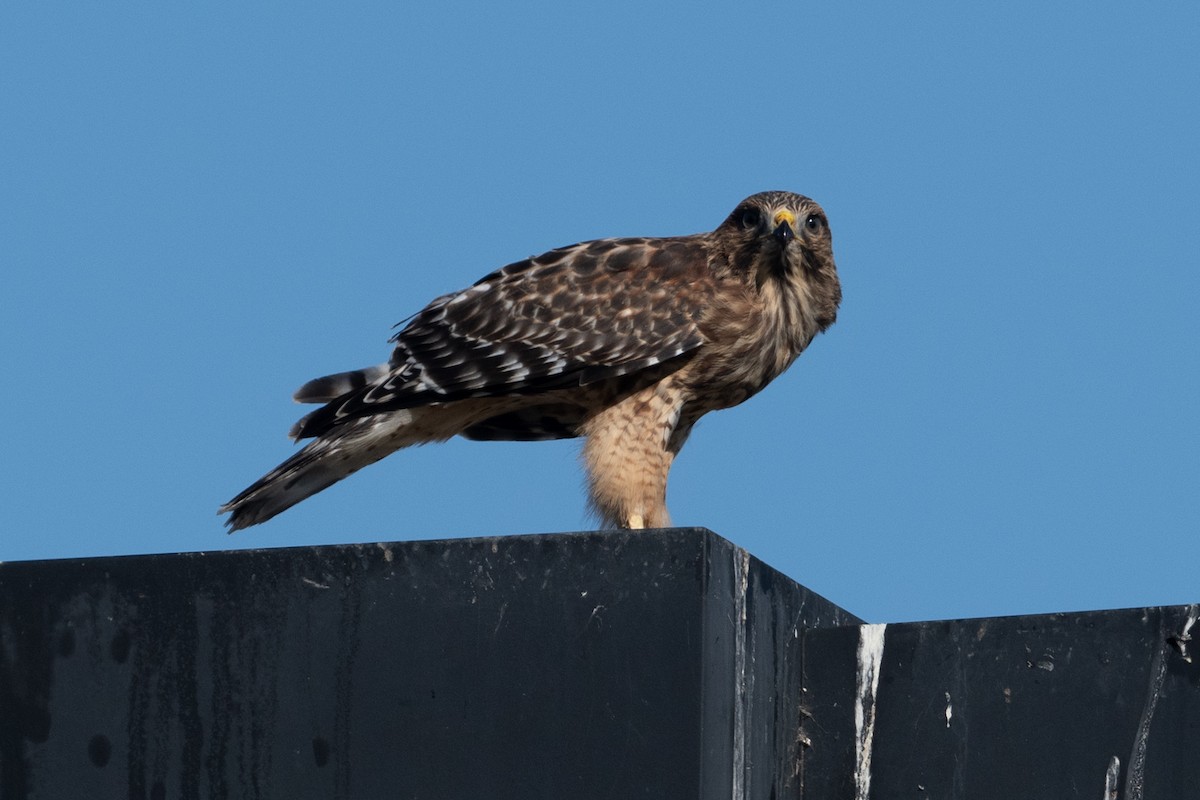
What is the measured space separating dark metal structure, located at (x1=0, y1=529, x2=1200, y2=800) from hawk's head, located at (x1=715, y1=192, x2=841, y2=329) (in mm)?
2479

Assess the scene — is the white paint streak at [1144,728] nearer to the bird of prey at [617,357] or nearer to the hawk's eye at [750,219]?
the bird of prey at [617,357]

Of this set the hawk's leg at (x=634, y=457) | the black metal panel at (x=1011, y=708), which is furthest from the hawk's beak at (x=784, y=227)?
the black metal panel at (x=1011, y=708)

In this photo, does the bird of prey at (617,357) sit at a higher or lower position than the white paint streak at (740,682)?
higher

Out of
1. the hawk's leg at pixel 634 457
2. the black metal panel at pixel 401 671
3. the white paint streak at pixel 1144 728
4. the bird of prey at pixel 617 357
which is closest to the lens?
the black metal panel at pixel 401 671

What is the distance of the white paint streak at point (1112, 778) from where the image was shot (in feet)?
15.7

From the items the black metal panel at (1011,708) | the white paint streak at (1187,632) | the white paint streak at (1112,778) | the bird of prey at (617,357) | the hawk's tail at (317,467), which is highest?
the bird of prey at (617,357)

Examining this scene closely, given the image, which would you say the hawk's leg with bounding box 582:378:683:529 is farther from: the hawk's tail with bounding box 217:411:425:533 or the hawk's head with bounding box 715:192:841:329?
the hawk's tail with bounding box 217:411:425:533

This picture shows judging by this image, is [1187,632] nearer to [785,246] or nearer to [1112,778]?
[1112,778]

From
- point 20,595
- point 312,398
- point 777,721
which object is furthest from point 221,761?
point 312,398

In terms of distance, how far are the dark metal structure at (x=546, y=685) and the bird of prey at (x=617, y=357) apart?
7.06ft

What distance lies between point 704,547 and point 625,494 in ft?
8.65

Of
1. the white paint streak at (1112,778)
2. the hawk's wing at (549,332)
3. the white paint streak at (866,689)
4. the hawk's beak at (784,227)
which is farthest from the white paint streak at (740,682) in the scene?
the hawk's beak at (784,227)

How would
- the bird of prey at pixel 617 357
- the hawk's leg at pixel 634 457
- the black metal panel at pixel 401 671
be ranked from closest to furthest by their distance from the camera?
the black metal panel at pixel 401 671 < the hawk's leg at pixel 634 457 < the bird of prey at pixel 617 357

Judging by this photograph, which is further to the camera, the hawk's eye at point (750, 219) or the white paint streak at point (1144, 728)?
the hawk's eye at point (750, 219)
